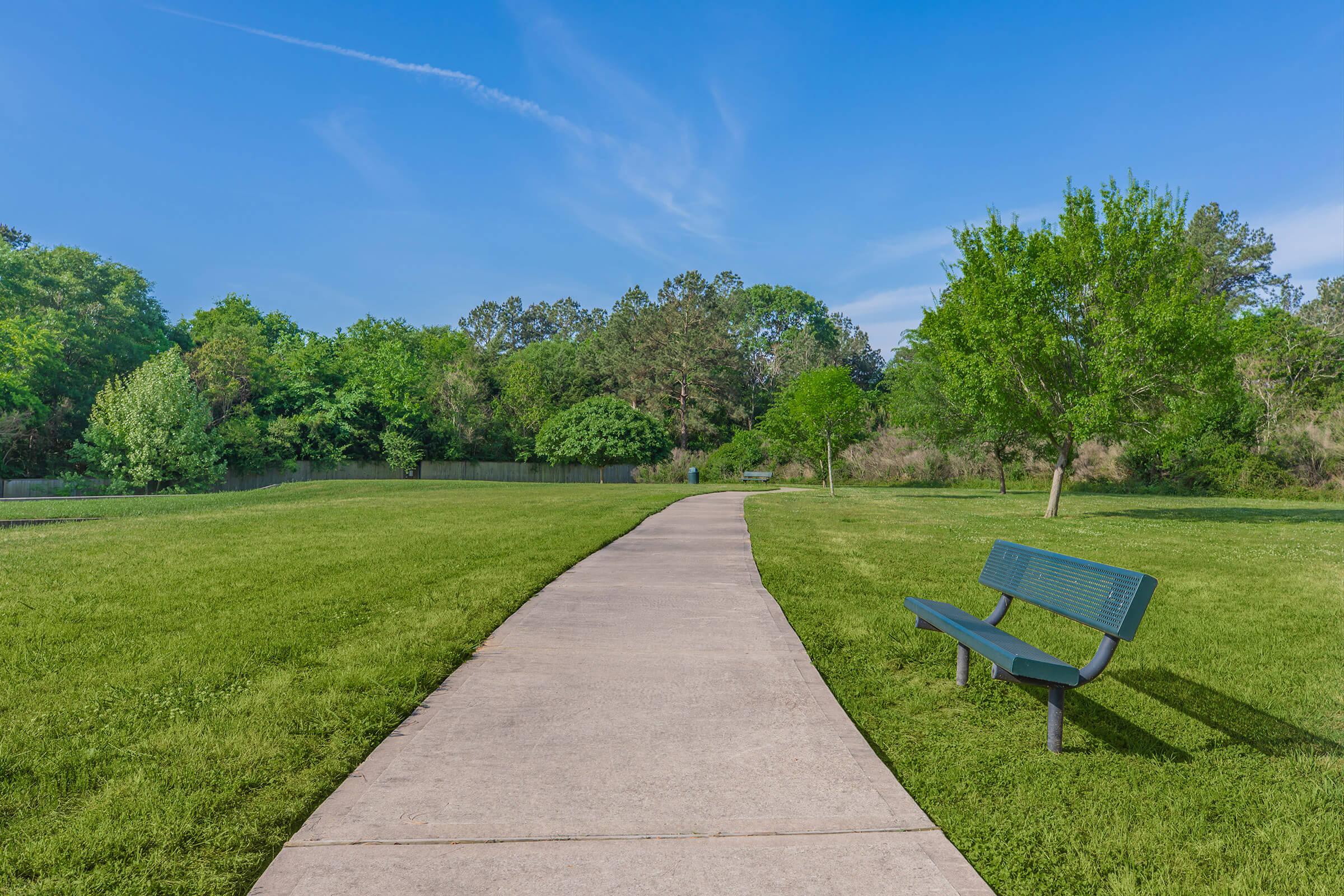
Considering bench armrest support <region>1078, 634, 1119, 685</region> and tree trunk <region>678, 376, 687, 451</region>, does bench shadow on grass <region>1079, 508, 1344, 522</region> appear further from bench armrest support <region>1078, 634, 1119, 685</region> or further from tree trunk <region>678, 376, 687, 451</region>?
tree trunk <region>678, 376, 687, 451</region>

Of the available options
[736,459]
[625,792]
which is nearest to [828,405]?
[736,459]

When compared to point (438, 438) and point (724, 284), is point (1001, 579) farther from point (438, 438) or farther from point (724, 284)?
point (724, 284)

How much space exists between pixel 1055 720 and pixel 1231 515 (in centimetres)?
2376

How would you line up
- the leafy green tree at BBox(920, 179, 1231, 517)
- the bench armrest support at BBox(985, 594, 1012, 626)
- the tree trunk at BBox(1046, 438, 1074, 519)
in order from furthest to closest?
the tree trunk at BBox(1046, 438, 1074, 519) < the leafy green tree at BBox(920, 179, 1231, 517) < the bench armrest support at BBox(985, 594, 1012, 626)

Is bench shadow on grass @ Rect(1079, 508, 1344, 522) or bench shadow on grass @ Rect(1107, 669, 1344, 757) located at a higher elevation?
bench shadow on grass @ Rect(1107, 669, 1344, 757)

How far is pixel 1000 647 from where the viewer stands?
3820mm

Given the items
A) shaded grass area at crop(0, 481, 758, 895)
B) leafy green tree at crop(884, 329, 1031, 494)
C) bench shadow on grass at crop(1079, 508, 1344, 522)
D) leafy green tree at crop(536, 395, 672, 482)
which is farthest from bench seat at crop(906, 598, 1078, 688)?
leafy green tree at crop(536, 395, 672, 482)

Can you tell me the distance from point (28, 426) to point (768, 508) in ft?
138

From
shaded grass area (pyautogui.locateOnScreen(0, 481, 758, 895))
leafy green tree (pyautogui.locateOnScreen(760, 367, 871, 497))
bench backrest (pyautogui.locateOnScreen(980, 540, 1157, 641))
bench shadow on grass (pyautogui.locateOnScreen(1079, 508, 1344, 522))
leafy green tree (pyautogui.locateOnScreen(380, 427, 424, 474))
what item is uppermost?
leafy green tree (pyautogui.locateOnScreen(760, 367, 871, 497))

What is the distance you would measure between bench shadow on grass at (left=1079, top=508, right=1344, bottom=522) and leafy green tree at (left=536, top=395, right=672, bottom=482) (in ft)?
111

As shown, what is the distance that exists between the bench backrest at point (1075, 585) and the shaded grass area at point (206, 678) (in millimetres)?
3993

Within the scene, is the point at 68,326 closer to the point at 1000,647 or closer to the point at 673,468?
the point at 673,468

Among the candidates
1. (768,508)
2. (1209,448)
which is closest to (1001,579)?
(768,508)

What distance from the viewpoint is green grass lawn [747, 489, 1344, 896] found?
2775 millimetres
